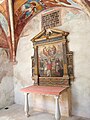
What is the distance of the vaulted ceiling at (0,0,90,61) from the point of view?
17.1 ft

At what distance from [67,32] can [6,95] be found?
13.7 ft

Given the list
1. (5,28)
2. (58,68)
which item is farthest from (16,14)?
(58,68)

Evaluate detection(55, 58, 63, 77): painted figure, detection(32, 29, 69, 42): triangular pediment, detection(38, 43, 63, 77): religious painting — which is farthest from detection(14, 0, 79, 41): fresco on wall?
detection(55, 58, 63, 77): painted figure

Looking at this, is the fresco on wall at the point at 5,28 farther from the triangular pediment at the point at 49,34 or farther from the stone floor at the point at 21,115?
the stone floor at the point at 21,115

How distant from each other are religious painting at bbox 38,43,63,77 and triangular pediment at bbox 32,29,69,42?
393mm

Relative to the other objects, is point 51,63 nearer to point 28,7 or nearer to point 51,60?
point 51,60

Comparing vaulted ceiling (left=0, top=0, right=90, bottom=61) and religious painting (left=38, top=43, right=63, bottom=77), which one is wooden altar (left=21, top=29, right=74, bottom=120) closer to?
religious painting (left=38, top=43, right=63, bottom=77)

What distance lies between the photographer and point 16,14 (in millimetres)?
5879

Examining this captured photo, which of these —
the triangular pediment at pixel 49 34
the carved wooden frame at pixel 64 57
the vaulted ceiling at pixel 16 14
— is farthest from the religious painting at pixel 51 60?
the vaulted ceiling at pixel 16 14

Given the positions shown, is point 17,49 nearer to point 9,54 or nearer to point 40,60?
point 9,54

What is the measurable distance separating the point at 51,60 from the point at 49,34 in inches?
44.6

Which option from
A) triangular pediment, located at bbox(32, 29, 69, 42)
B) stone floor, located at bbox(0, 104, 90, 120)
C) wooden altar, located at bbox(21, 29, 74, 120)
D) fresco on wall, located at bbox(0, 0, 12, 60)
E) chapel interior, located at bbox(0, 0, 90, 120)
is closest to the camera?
stone floor, located at bbox(0, 104, 90, 120)

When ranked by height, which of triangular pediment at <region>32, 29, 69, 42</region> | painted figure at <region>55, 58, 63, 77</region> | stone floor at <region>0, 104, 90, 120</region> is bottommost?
stone floor at <region>0, 104, 90, 120</region>

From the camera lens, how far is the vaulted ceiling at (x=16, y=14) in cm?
522
